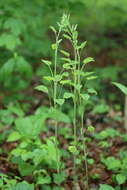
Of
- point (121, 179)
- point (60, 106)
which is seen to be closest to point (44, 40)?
point (60, 106)

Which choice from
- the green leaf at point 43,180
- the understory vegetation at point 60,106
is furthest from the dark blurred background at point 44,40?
the green leaf at point 43,180

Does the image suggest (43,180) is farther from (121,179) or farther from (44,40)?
(44,40)

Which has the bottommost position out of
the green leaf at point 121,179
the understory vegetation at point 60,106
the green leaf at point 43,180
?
the green leaf at point 43,180

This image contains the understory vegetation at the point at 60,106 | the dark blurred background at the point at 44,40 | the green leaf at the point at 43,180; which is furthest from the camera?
the dark blurred background at the point at 44,40

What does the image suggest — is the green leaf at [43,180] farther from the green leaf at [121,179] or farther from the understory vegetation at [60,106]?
the green leaf at [121,179]

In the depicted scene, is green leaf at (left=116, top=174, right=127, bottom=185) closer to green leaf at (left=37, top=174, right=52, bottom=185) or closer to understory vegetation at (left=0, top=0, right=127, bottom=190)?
understory vegetation at (left=0, top=0, right=127, bottom=190)

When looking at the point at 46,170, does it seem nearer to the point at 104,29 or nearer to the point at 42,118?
the point at 42,118

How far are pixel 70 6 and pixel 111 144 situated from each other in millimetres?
1727

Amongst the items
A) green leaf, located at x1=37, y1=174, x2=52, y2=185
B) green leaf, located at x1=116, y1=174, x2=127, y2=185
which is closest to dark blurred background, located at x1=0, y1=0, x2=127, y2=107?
green leaf, located at x1=37, y1=174, x2=52, y2=185

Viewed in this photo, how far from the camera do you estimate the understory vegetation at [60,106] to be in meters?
2.38

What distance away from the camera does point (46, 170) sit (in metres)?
2.85

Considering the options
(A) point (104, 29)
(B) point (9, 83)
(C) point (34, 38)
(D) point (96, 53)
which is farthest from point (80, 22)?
(B) point (9, 83)

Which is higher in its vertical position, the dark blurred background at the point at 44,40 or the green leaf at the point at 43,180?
the dark blurred background at the point at 44,40

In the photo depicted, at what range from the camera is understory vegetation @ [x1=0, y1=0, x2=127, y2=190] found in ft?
7.80
